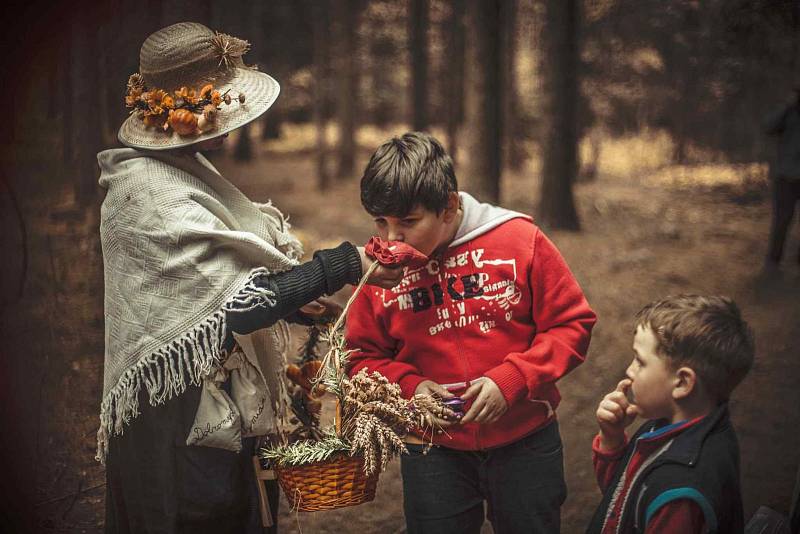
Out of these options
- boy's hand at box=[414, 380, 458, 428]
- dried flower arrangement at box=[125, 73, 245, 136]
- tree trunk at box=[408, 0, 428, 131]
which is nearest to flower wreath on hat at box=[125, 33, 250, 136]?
dried flower arrangement at box=[125, 73, 245, 136]

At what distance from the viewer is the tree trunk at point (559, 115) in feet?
25.9

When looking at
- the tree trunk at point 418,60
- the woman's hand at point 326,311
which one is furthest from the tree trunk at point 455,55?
the woman's hand at point 326,311

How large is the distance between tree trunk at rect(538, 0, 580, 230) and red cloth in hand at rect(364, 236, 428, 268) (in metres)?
6.26

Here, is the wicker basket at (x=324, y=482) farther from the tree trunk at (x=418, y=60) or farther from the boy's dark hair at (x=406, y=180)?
the tree trunk at (x=418, y=60)

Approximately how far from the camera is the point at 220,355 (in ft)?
7.42

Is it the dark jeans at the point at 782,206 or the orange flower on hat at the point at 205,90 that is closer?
the orange flower on hat at the point at 205,90

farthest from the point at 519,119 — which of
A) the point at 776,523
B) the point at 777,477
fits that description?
the point at 776,523

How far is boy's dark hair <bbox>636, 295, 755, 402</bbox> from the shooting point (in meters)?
2.00

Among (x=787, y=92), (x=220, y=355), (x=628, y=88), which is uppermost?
(x=220, y=355)

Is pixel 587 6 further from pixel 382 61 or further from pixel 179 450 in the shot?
pixel 179 450

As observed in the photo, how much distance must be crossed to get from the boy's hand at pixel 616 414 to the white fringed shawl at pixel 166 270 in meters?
0.98

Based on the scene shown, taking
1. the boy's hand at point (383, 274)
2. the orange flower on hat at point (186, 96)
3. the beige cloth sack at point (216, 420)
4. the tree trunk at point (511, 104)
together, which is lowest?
the tree trunk at point (511, 104)

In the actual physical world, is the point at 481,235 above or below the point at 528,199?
above

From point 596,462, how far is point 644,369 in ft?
1.17
